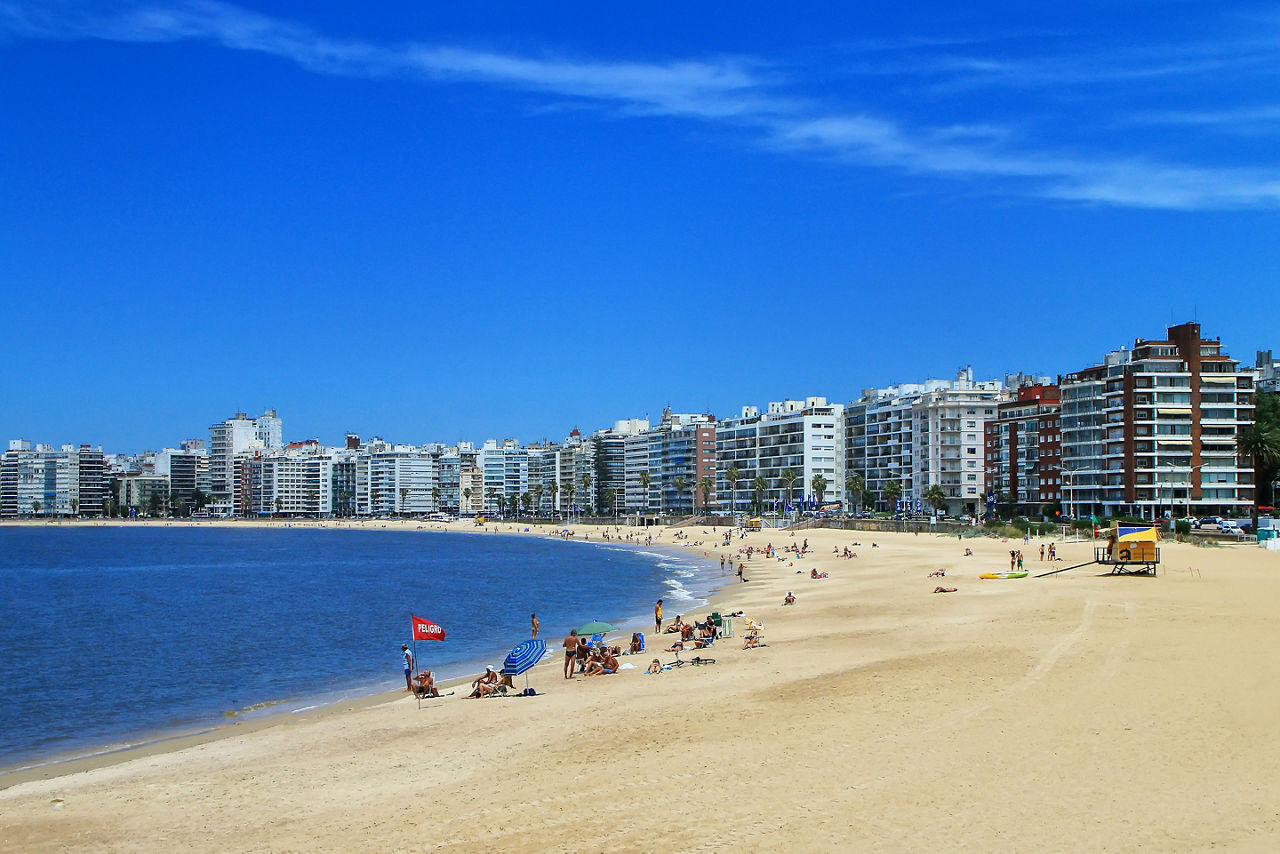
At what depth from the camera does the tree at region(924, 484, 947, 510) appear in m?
119

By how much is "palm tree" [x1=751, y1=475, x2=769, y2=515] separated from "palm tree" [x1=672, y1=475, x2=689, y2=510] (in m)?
21.8

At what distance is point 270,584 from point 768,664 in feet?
171

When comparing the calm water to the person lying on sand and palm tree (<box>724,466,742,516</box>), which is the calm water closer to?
the person lying on sand

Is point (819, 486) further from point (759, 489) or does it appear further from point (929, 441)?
point (929, 441)

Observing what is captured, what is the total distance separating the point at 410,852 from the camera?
480 inches

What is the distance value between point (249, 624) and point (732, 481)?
387 feet

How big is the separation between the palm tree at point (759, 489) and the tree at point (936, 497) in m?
29.5

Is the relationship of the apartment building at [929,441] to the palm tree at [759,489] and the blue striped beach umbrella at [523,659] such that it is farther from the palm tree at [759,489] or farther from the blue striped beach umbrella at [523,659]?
the blue striped beach umbrella at [523,659]

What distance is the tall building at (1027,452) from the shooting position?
102062 mm

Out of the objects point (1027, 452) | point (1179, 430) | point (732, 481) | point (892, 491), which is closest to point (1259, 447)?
point (1179, 430)

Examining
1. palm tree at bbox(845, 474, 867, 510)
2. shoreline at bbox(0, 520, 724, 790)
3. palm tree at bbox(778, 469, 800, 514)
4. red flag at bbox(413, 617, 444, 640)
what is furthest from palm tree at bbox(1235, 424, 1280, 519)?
red flag at bbox(413, 617, 444, 640)

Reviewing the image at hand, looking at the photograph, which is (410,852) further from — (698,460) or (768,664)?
(698,460)

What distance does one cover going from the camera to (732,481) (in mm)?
158625

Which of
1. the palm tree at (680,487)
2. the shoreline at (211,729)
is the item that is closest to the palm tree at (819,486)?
the palm tree at (680,487)
